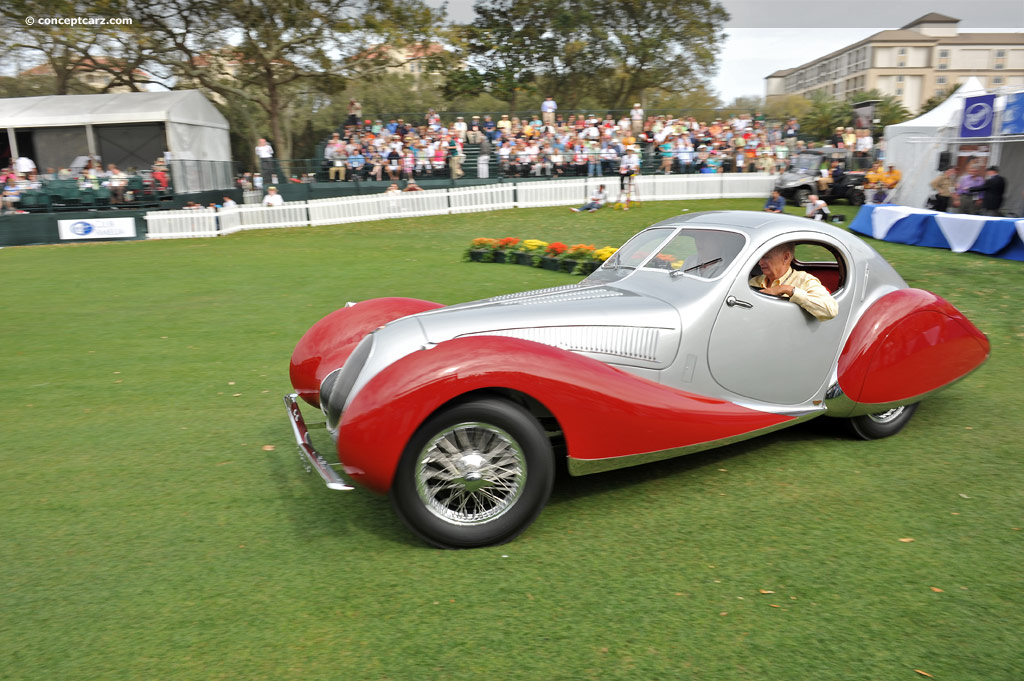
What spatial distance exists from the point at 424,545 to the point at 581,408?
3.82ft

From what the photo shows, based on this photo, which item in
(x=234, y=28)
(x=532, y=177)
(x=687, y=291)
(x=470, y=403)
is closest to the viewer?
(x=470, y=403)

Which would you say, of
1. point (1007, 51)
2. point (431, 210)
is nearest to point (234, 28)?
point (431, 210)

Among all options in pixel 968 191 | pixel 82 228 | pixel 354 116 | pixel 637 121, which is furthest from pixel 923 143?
pixel 82 228

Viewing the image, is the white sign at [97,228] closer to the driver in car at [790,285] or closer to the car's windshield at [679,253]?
the car's windshield at [679,253]

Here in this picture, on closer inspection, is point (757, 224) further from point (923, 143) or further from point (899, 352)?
point (923, 143)

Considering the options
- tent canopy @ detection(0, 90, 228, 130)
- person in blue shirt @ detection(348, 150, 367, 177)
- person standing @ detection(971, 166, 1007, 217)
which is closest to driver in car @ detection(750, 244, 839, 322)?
person standing @ detection(971, 166, 1007, 217)

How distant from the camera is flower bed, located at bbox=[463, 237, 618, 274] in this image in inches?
482

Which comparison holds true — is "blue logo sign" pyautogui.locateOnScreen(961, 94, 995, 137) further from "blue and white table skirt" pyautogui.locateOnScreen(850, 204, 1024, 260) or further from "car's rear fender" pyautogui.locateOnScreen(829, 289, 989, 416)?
"car's rear fender" pyautogui.locateOnScreen(829, 289, 989, 416)

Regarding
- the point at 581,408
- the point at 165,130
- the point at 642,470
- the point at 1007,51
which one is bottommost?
the point at 642,470

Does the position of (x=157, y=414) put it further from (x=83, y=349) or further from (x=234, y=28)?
(x=234, y=28)

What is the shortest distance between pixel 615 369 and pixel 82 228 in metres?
22.3

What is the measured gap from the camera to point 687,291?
15.0 feet

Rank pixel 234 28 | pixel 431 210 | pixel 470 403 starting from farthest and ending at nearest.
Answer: pixel 234 28 < pixel 431 210 < pixel 470 403

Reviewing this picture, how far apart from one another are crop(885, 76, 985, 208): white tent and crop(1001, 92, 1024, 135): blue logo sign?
3.99 feet
